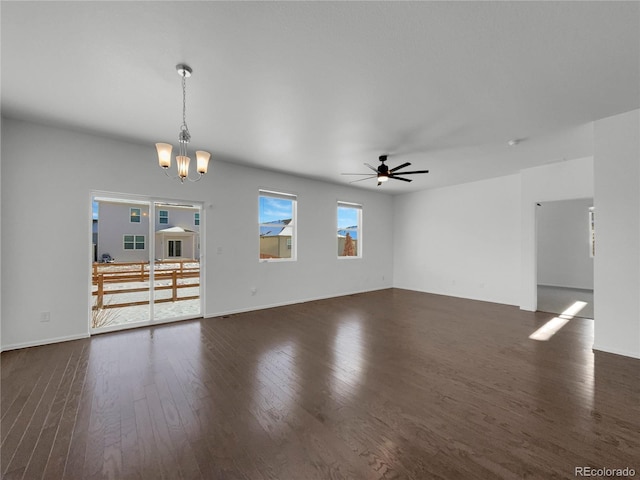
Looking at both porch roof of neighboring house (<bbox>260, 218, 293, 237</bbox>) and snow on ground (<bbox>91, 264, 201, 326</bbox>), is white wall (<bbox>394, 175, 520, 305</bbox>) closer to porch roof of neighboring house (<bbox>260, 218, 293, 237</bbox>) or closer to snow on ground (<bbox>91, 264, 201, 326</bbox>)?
porch roof of neighboring house (<bbox>260, 218, 293, 237</bbox>)

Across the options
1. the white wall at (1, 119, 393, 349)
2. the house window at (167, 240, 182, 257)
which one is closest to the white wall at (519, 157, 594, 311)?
the white wall at (1, 119, 393, 349)

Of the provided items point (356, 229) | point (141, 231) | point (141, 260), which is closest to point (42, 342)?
point (141, 260)

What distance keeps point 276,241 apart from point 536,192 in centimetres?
542

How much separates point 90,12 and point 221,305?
13.9ft

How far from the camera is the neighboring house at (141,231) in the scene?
4.09m

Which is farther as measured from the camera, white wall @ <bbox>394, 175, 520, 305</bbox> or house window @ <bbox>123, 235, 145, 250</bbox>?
white wall @ <bbox>394, 175, 520, 305</bbox>

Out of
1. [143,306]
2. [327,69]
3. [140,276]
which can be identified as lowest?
[143,306]

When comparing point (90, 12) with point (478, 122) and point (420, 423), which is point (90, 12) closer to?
point (420, 423)

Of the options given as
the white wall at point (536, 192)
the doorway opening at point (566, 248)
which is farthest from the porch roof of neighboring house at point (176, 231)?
the doorway opening at point (566, 248)

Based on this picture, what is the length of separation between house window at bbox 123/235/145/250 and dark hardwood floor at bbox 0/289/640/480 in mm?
1380

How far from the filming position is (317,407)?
217cm

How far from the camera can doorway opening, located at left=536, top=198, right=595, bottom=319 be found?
7594 mm

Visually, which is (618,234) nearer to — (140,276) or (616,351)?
(616,351)

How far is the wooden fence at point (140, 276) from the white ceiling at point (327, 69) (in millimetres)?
2044
